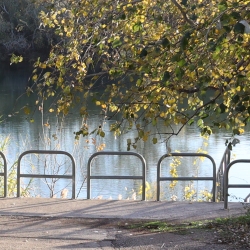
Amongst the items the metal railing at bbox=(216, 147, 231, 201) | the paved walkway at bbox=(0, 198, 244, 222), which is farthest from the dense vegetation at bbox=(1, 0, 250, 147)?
the metal railing at bbox=(216, 147, 231, 201)

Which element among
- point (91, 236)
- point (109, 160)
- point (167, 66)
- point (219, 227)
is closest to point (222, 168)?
point (219, 227)

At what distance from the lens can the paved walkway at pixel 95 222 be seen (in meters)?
6.82

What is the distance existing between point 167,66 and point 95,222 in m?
2.68

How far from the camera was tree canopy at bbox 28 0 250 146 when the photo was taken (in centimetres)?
477

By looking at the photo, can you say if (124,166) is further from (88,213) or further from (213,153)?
(88,213)

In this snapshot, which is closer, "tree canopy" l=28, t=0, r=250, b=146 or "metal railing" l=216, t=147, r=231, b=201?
"tree canopy" l=28, t=0, r=250, b=146

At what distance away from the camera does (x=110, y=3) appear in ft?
23.1

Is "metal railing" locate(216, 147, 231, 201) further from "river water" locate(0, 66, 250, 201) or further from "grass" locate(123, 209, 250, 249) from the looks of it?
"grass" locate(123, 209, 250, 249)

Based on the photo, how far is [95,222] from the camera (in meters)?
7.87

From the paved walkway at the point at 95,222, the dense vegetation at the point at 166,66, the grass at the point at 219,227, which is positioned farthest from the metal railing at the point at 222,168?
the dense vegetation at the point at 166,66

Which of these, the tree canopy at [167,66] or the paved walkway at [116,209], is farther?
the paved walkway at [116,209]

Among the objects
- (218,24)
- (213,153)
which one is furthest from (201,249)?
(213,153)

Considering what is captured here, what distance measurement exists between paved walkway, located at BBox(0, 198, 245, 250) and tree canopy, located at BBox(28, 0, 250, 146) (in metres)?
1.45

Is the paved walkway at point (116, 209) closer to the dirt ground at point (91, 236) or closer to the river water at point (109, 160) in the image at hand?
the dirt ground at point (91, 236)
